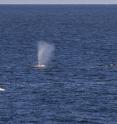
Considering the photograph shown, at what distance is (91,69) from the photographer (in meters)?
98.4

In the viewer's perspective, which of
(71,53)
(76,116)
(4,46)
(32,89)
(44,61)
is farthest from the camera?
(4,46)

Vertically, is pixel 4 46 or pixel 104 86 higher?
pixel 4 46

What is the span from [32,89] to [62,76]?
442 inches

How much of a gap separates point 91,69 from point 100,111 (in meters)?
29.5

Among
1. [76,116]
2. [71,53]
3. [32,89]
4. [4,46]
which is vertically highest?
[4,46]

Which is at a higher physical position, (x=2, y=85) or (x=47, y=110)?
(x=2, y=85)

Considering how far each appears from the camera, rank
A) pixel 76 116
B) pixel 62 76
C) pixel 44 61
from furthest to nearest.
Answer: pixel 44 61 < pixel 62 76 < pixel 76 116

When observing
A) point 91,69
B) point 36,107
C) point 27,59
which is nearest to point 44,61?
point 27,59

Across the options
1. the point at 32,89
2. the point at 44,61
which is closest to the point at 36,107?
the point at 32,89

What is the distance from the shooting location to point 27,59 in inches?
4414

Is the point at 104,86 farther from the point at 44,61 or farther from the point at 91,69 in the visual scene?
the point at 44,61

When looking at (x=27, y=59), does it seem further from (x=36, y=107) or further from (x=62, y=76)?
(x=36, y=107)

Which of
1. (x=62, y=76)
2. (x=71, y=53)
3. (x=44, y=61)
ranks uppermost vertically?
(x=71, y=53)

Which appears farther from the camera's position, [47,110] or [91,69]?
[91,69]
